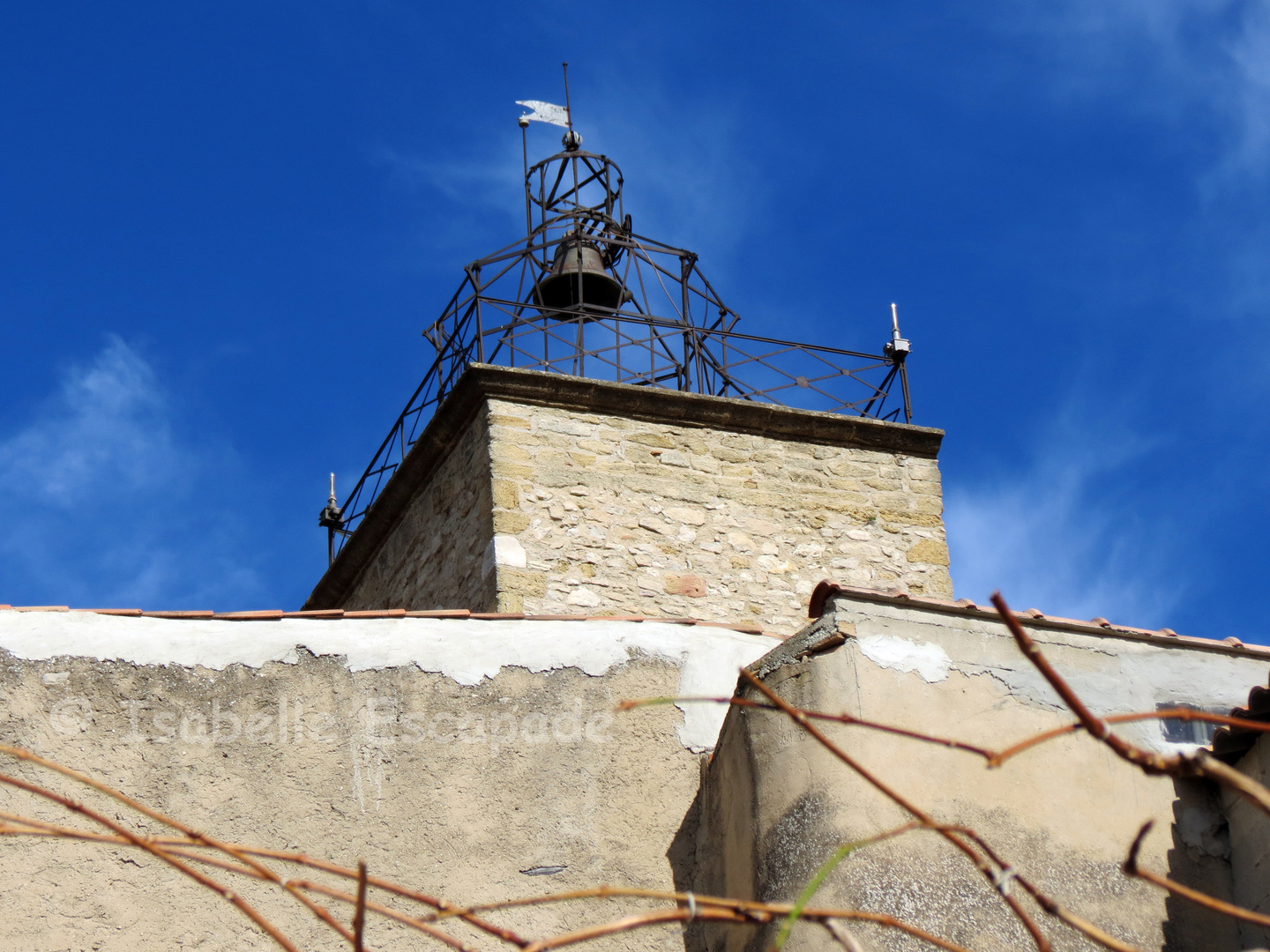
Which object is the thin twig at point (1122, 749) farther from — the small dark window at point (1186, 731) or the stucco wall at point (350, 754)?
the small dark window at point (1186, 731)

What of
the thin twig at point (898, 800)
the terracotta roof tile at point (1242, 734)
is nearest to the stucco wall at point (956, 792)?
the terracotta roof tile at point (1242, 734)

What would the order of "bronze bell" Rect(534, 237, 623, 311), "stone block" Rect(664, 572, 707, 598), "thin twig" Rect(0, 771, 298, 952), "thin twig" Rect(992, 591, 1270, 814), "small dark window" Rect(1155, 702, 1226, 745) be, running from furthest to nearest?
"bronze bell" Rect(534, 237, 623, 311), "stone block" Rect(664, 572, 707, 598), "small dark window" Rect(1155, 702, 1226, 745), "thin twig" Rect(0, 771, 298, 952), "thin twig" Rect(992, 591, 1270, 814)

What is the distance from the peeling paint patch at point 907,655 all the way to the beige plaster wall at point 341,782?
0.95 metres

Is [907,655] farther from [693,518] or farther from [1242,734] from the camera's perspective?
[693,518]

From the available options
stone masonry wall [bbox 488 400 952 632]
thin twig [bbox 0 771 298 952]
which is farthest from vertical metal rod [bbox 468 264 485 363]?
thin twig [bbox 0 771 298 952]

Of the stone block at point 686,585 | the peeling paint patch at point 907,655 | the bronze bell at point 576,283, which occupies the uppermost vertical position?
the bronze bell at point 576,283

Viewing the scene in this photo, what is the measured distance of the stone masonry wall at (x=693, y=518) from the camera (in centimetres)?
922

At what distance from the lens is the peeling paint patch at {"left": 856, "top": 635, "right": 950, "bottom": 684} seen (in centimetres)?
536

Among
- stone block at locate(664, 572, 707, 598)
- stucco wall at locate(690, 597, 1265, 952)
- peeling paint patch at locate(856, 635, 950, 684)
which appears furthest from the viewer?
stone block at locate(664, 572, 707, 598)

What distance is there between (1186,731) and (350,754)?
307 centimetres

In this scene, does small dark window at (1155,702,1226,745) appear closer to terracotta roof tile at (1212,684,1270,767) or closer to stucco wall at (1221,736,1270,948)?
terracotta roof tile at (1212,684,1270,767)

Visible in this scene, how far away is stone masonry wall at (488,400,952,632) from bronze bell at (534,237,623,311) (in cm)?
127

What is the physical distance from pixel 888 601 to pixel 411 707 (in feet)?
5.91

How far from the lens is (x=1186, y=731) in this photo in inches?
222
